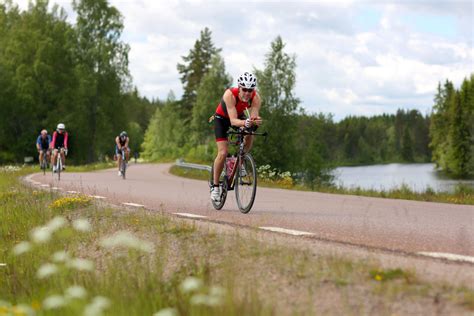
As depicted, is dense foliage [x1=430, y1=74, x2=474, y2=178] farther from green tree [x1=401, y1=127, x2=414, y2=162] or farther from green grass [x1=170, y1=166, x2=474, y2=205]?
green grass [x1=170, y1=166, x2=474, y2=205]

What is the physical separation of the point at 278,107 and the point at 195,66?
99.1 ft

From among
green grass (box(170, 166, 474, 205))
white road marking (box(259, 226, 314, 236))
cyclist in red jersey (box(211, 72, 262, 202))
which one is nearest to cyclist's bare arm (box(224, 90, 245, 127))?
cyclist in red jersey (box(211, 72, 262, 202))

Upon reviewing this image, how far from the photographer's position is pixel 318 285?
4.99 m

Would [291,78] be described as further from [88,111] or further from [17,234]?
[17,234]

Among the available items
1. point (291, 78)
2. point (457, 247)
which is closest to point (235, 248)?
point (457, 247)

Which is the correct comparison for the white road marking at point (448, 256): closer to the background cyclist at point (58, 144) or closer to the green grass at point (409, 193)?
the green grass at point (409, 193)

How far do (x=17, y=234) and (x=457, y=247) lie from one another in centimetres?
609

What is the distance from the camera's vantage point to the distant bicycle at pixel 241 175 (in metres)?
9.79

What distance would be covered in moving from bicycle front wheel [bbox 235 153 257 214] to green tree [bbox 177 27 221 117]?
71.5 m

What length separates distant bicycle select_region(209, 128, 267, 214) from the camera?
9.79m

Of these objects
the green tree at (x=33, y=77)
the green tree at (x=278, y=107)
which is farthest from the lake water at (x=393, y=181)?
the green tree at (x=33, y=77)

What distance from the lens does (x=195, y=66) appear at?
82375mm

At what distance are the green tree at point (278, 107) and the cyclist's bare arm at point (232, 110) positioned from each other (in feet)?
132

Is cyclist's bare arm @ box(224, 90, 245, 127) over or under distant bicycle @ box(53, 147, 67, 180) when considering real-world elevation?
over
